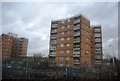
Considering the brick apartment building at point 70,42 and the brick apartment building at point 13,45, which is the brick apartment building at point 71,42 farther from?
the brick apartment building at point 13,45

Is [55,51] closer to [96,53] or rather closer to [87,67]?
[96,53]

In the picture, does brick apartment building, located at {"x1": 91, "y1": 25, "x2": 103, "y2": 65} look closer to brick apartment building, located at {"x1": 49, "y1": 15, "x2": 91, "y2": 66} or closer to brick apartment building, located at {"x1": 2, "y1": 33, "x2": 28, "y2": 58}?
brick apartment building, located at {"x1": 49, "y1": 15, "x2": 91, "y2": 66}

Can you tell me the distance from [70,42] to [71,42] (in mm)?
246

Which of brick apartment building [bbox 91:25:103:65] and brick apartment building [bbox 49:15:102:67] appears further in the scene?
brick apartment building [bbox 91:25:103:65]

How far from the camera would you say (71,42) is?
32.0 metres

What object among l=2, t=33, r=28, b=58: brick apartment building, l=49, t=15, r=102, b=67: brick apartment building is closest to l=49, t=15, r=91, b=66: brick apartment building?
l=49, t=15, r=102, b=67: brick apartment building

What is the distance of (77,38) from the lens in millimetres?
31625

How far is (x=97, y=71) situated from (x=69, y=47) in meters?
15.7

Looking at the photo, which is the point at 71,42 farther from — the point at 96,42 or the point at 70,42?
the point at 96,42

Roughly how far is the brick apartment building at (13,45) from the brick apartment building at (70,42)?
2172 centimetres

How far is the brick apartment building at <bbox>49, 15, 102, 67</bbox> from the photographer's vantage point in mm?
30719

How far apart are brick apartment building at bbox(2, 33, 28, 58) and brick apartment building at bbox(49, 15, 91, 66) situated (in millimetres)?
21825

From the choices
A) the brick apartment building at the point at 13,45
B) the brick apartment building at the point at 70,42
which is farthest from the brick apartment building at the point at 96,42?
the brick apartment building at the point at 13,45

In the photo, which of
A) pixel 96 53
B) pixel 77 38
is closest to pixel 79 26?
pixel 77 38
